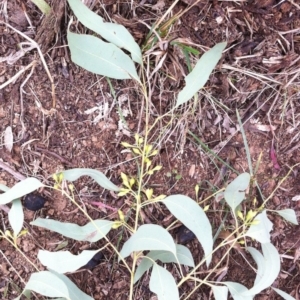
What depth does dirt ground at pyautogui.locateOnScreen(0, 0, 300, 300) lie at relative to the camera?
1.36 metres

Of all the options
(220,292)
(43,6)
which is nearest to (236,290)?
(220,292)

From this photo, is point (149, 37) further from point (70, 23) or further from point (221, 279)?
point (221, 279)

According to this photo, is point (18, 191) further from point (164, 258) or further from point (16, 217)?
point (164, 258)

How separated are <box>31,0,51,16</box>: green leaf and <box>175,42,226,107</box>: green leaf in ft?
1.34

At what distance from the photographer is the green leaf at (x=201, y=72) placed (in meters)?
1.23

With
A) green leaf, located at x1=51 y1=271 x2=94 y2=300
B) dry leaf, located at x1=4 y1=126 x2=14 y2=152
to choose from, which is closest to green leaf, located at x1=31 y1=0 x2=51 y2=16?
dry leaf, located at x1=4 y1=126 x2=14 y2=152

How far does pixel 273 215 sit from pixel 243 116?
30 centimetres

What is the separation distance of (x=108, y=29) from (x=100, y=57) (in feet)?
0.23

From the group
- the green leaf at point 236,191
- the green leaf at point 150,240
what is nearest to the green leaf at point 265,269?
the green leaf at point 236,191

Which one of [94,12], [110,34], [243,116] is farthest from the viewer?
[243,116]

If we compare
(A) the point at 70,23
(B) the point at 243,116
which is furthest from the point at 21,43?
(B) the point at 243,116

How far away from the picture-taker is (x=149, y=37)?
4.40 ft

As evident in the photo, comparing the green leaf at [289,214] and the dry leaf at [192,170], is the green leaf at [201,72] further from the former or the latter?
the green leaf at [289,214]

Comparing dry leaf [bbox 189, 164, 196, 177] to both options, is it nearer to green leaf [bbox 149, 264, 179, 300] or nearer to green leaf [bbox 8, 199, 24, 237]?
green leaf [bbox 149, 264, 179, 300]
